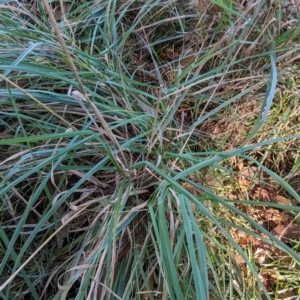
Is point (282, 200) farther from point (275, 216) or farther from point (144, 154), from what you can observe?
point (144, 154)

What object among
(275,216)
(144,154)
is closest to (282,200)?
(275,216)

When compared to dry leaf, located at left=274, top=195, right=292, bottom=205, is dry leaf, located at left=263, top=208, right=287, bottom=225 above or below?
below

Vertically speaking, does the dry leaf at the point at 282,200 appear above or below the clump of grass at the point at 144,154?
below

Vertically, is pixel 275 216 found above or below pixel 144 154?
below

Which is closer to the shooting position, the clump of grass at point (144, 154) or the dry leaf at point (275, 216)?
the clump of grass at point (144, 154)

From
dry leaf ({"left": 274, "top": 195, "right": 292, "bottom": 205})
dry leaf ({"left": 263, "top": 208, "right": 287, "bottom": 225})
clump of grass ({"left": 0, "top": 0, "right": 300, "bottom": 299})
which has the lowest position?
dry leaf ({"left": 263, "top": 208, "right": 287, "bottom": 225})

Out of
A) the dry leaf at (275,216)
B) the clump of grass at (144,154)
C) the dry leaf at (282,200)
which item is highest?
the clump of grass at (144,154)

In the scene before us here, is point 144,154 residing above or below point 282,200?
above

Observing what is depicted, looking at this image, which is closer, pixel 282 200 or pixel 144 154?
pixel 144 154

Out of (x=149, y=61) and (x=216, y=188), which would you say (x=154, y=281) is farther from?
(x=149, y=61)
